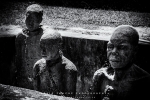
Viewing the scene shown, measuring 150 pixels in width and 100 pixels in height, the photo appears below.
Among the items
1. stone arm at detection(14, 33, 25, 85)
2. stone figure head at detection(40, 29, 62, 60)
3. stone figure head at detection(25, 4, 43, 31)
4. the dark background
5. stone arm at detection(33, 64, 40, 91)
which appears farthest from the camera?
the dark background

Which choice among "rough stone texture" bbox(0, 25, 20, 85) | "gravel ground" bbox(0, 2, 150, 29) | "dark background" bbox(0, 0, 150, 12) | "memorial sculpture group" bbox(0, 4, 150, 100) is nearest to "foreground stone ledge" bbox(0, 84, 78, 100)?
"memorial sculpture group" bbox(0, 4, 150, 100)

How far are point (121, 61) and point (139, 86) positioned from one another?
0.30 metres

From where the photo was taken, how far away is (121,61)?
2205mm

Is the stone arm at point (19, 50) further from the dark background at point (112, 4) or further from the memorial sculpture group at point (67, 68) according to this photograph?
the dark background at point (112, 4)

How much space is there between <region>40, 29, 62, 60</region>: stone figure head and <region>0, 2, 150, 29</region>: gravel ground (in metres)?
2.13

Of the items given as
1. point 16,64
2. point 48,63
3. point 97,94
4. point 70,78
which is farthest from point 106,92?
point 16,64

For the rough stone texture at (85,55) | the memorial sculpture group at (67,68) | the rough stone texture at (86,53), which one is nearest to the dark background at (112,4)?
the rough stone texture at (86,53)

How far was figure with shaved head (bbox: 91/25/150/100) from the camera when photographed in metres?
2.15

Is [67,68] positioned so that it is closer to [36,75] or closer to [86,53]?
[36,75]

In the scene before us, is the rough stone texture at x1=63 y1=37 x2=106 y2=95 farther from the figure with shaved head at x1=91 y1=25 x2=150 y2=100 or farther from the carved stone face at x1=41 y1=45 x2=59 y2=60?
the figure with shaved head at x1=91 y1=25 x2=150 y2=100

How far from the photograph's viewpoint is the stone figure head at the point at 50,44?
2631mm

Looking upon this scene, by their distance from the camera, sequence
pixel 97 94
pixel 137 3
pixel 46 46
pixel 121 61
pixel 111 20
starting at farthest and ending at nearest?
pixel 137 3
pixel 111 20
pixel 46 46
pixel 97 94
pixel 121 61

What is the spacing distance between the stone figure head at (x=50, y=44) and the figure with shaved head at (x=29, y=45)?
2.90 ft

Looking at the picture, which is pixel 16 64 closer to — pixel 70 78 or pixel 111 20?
pixel 70 78
